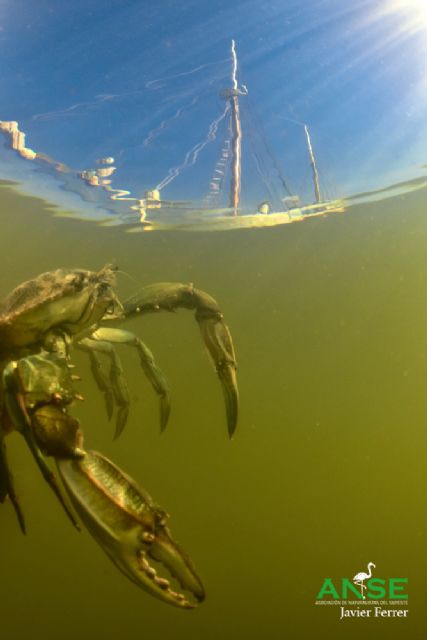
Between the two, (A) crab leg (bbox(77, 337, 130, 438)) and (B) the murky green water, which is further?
(B) the murky green water

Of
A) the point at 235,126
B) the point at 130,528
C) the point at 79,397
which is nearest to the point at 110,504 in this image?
the point at 130,528

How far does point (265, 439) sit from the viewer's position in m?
15.5

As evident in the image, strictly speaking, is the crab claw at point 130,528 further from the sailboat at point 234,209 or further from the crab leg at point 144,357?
the sailboat at point 234,209

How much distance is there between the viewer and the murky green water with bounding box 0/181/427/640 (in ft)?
24.2

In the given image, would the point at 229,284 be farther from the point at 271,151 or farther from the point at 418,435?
the point at 271,151

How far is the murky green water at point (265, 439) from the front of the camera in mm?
7391

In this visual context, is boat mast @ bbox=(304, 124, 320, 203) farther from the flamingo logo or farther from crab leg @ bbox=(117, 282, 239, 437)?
the flamingo logo

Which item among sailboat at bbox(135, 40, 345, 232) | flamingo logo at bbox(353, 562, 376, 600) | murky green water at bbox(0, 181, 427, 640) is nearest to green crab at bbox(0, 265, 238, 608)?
murky green water at bbox(0, 181, 427, 640)

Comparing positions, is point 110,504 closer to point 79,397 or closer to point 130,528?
point 130,528

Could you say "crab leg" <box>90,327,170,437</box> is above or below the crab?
above

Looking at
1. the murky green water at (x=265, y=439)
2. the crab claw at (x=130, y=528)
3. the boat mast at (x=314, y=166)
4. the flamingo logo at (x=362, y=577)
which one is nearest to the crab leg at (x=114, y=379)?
the murky green water at (x=265, y=439)

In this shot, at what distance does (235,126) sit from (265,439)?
1051cm

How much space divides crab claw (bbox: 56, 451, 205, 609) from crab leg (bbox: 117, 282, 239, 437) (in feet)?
6.21

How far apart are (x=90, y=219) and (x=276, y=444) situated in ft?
30.7
